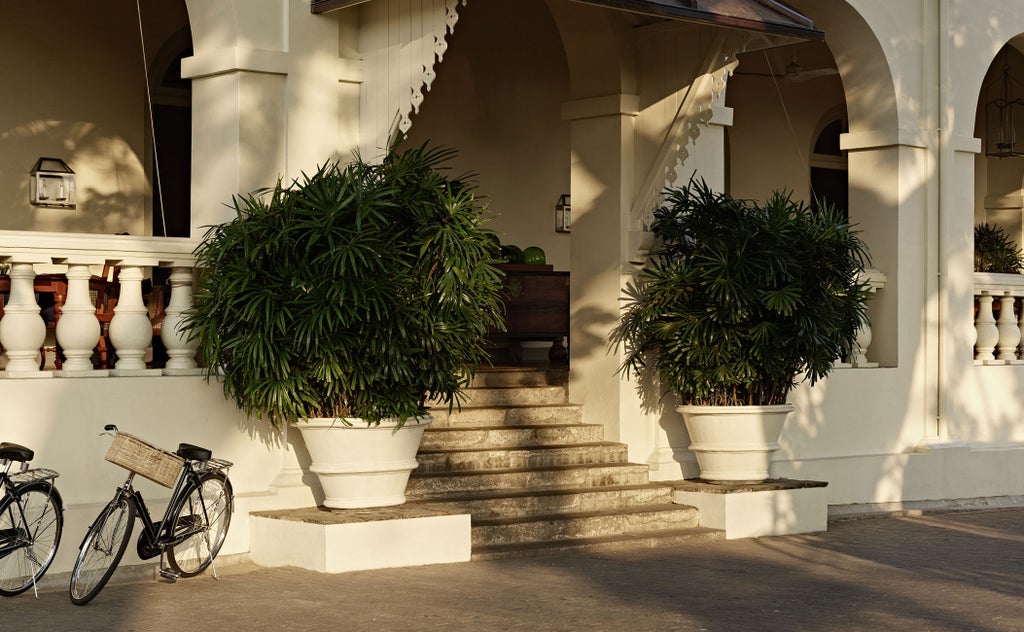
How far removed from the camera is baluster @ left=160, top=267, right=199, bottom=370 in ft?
26.7

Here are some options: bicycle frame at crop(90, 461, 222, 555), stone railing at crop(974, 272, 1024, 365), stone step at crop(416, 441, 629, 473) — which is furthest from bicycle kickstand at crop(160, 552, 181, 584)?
stone railing at crop(974, 272, 1024, 365)

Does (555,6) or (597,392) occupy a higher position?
(555,6)

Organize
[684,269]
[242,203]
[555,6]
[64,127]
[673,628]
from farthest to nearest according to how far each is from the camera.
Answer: [64,127]
[555,6]
[684,269]
[242,203]
[673,628]

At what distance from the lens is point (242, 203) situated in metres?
8.33

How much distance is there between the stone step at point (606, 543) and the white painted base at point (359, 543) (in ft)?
0.93

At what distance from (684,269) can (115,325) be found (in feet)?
12.3

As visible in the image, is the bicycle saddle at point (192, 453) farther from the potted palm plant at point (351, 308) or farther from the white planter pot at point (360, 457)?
the white planter pot at point (360, 457)

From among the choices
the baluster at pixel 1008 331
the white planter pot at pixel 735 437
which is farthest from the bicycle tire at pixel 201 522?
the baluster at pixel 1008 331

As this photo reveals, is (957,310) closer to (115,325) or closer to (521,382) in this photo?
(521,382)

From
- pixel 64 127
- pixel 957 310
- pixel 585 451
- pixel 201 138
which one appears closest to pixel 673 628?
pixel 585 451

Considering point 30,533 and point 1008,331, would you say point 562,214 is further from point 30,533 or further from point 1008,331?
point 30,533

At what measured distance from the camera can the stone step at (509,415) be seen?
32.6 ft

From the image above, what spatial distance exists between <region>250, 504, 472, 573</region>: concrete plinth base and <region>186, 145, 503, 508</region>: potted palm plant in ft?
0.82

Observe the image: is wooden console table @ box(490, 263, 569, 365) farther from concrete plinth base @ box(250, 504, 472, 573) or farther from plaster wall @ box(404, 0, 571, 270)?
concrete plinth base @ box(250, 504, 472, 573)
